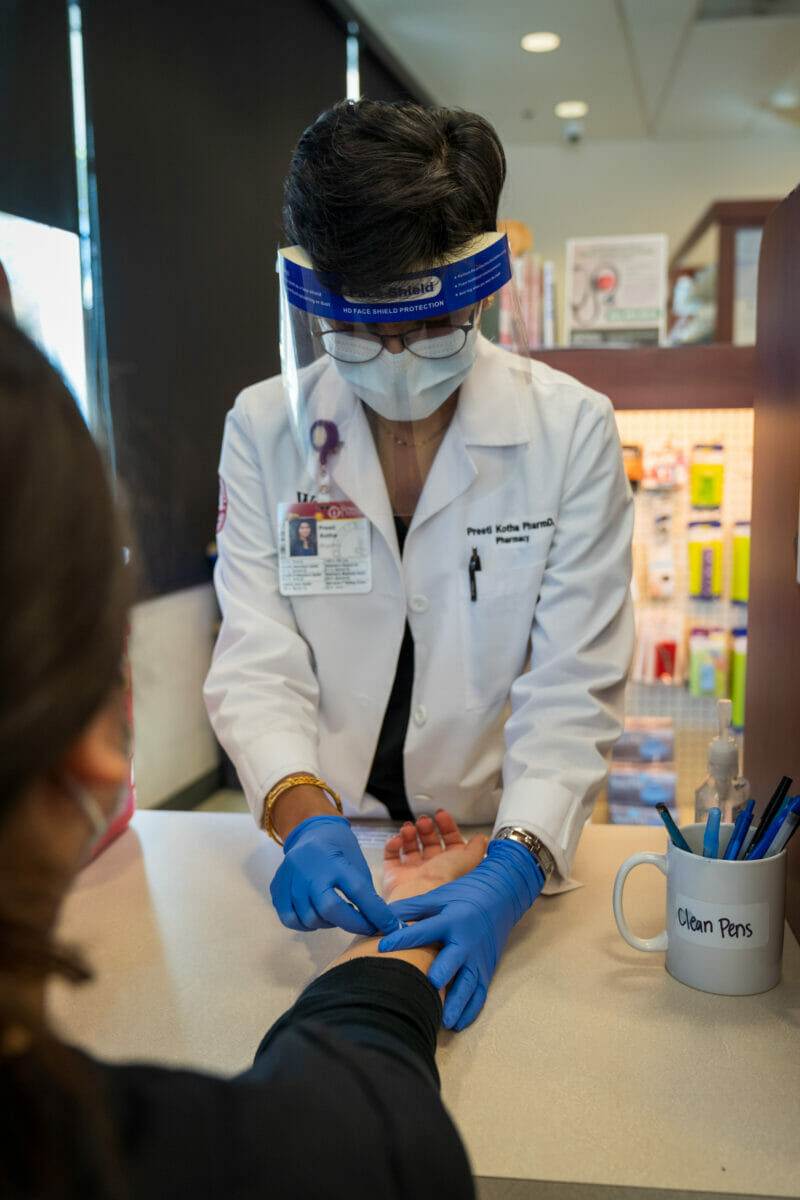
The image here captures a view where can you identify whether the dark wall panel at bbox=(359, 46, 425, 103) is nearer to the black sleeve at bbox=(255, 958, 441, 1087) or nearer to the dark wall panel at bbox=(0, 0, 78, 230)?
the dark wall panel at bbox=(0, 0, 78, 230)

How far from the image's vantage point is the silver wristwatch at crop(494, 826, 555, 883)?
1.15 meters

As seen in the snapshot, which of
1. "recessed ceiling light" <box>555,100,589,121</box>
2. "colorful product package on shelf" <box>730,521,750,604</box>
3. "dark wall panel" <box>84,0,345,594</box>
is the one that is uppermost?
"recessed ceiling light" <box>555,100,589,121</box>

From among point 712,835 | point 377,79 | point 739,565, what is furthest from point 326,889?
point 377,79

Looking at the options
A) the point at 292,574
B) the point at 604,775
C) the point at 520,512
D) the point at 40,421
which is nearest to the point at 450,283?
the point at 520,512

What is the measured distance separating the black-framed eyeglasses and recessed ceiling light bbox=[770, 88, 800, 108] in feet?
20.3

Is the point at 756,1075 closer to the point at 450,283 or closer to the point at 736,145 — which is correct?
the point at 450,283

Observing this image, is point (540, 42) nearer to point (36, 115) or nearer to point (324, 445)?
point (36, 115)

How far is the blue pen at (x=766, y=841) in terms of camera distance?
952mm

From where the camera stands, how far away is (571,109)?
22.0ft

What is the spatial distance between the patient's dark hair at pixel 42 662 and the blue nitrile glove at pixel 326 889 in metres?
0.60

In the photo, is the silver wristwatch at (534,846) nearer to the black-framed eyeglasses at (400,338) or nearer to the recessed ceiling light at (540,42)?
the black-framed eyeglasses at (400,338)

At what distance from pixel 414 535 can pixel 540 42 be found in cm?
496

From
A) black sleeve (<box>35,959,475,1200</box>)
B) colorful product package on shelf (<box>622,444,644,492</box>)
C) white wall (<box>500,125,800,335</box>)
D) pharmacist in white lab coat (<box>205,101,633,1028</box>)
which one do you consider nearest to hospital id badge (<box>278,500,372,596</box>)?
pharmacist in white lab coat (<box>205,101,633,1028</box>)

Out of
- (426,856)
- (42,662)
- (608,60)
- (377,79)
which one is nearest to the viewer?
(42,662)
